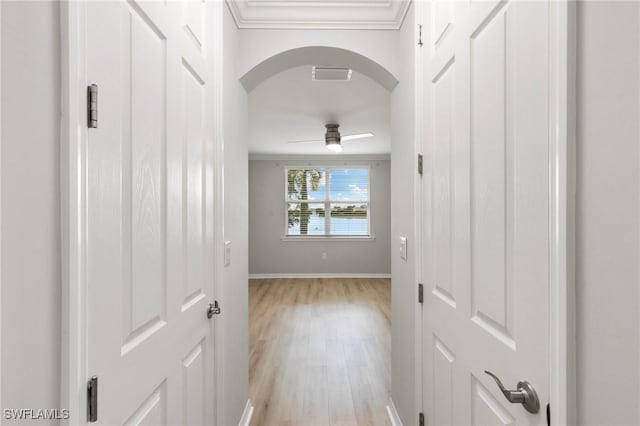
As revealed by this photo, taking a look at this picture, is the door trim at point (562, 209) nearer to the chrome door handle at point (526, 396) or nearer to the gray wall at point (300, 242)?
the chrome door handle at point (526, 396)

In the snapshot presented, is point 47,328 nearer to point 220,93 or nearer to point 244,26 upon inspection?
point 220,93

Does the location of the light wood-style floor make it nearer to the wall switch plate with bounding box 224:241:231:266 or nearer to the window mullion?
the wall switch plate with bounding box 224:241:231:266

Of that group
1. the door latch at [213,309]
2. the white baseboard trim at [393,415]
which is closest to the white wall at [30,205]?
the door latch at [213,309]

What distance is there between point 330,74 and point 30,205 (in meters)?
2.79

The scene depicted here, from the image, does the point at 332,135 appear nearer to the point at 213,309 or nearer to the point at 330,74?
the point at 330,74

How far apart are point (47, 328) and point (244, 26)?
1887 millimetres

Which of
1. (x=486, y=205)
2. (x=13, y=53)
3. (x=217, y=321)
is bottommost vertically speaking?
(x=217, y=321)

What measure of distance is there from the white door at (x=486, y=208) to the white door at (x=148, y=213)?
3.05ft

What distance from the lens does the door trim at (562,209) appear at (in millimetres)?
660

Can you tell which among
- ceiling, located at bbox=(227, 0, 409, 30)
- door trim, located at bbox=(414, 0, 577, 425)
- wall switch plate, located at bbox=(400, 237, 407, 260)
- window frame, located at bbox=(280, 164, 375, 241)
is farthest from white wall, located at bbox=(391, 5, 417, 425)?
window frame, located at bbox=(280, 164, 375, 241)

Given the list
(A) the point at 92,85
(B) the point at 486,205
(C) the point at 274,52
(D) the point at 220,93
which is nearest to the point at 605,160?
(B) the point at 486,205

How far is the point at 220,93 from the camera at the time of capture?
64.3 inches

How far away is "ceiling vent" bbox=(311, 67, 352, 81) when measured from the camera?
9.70ft

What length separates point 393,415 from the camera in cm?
222
